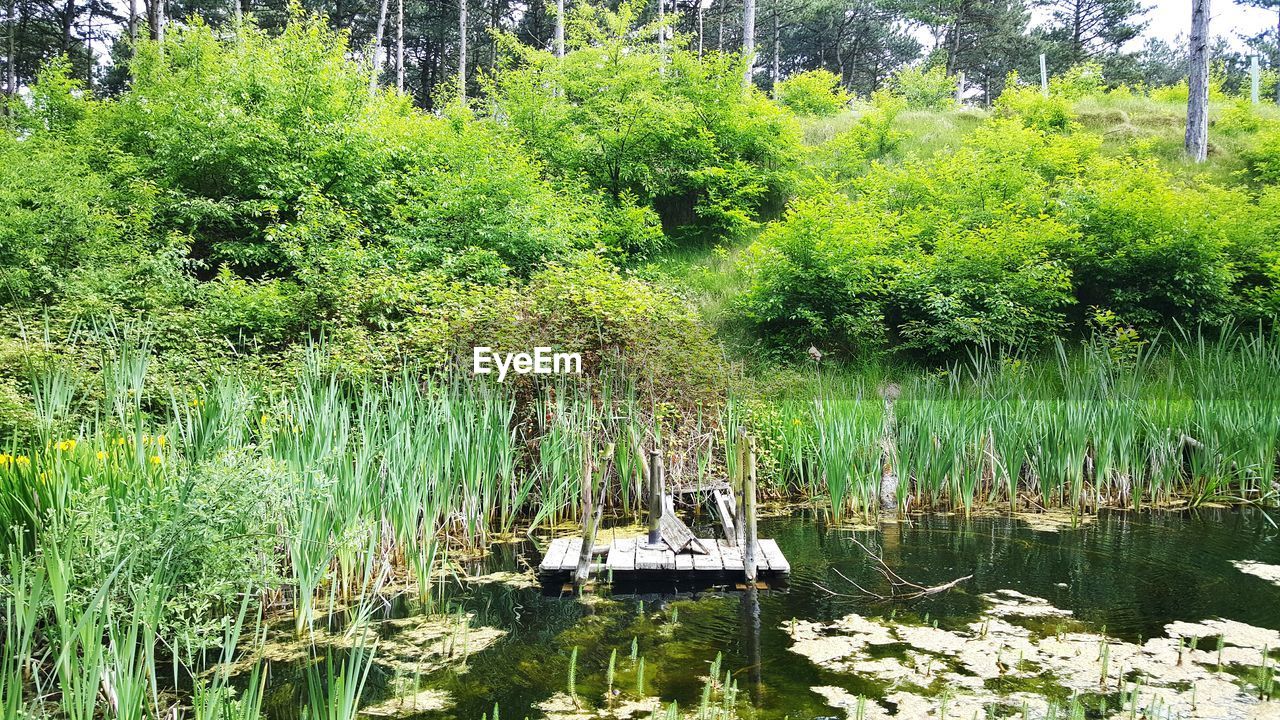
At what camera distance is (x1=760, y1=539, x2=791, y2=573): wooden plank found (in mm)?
4410

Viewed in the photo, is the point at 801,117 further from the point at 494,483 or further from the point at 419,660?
the point at 419,660

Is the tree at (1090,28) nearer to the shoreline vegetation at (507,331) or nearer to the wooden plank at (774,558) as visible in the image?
the shoreline vegetation at (507,331)

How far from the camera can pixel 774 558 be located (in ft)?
14.8

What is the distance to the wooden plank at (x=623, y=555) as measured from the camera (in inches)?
175

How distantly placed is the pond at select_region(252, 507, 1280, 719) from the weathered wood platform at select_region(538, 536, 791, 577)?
0.48 feet

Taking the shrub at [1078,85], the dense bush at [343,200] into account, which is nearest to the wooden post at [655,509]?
the dense bush at [343,200]

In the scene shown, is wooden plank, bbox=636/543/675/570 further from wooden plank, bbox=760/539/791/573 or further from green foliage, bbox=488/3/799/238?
green foliage, bbox=488/3/799/238

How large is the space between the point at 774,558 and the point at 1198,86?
553 inches

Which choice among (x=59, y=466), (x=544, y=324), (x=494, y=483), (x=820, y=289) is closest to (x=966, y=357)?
(x=820, y=289)

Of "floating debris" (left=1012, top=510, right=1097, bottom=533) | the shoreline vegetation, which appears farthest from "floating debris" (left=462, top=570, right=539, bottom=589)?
"floating debris" (left=1012, top=510, right=1097, bottom=533)

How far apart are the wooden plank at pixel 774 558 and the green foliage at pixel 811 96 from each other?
14857 millimetres

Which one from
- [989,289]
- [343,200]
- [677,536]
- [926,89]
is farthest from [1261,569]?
[926,89]

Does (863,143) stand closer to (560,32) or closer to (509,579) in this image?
(560,32)

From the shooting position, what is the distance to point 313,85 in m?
10.3
